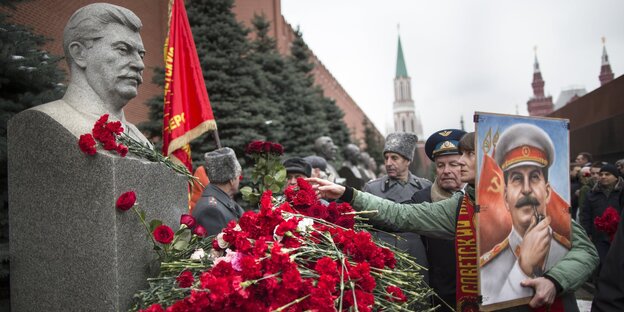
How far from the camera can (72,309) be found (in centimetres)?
248

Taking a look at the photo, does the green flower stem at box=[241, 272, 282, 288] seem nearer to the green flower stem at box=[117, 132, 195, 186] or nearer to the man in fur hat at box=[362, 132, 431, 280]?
the green flower stem at box=[117, 132, 195, 186]

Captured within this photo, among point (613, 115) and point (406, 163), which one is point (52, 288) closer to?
point (406, 163)

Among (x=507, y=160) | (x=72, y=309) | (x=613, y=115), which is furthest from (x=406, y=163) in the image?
(x=613, y=115)

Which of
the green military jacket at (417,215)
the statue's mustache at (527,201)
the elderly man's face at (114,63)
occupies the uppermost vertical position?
the elderly man's face at (114,63)

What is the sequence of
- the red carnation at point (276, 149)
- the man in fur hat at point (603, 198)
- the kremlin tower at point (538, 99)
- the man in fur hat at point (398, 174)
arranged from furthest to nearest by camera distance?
1. the kremlin tower at point (538, 99)
2. the man in fur hat at point (603, 198)
3. the man in fur hat at point (398, 174)
4. the red carnation at point (276, 149)

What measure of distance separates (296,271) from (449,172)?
238 cm

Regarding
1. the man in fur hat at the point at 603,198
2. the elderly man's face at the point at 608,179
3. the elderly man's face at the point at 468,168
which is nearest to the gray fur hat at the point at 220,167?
the elderly man's face at the point at 468,168

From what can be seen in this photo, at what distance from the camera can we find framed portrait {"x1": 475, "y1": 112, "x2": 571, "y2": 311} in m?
2.36

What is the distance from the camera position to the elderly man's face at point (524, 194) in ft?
8.00

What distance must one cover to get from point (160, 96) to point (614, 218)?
8.33 meters

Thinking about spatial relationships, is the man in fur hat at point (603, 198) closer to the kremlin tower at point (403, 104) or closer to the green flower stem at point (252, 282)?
the green flower stem at point (252, 282)

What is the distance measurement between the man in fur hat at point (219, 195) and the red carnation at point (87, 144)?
1483 millimetres

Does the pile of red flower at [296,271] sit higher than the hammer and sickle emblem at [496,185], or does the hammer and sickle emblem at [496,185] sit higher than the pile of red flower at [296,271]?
the hammer and sickle emblem at [496,185]

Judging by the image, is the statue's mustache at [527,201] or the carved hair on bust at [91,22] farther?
the carved hair on bust at [91,22]
